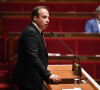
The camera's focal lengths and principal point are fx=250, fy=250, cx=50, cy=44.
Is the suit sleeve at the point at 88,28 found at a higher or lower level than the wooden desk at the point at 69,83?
higher

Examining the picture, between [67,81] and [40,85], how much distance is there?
0.06 meters

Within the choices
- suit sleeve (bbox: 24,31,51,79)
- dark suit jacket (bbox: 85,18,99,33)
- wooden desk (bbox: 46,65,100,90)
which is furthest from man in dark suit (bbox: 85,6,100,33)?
suit sleeve (bbox: 24,31,51,79)

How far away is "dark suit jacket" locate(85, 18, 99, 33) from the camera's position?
1.07 meters

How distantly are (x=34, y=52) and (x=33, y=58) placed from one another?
0.01m

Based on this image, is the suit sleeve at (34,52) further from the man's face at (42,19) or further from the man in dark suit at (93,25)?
the man in dark suit at (93,25)

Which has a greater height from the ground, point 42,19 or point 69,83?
point 42,19

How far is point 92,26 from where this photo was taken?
108 cm

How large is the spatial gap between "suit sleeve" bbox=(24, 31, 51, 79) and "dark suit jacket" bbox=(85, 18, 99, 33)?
604mm

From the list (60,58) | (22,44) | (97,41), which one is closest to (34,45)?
(22,44)

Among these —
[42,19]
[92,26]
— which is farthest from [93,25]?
[42,19]

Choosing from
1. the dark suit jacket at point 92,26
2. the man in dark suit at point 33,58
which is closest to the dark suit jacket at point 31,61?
the man in dark suit at point 33,58

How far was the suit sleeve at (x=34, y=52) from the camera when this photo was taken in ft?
1.59

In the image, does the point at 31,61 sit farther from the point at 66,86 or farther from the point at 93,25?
the point at 93,25

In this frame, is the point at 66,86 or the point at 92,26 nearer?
the point at 66,86
